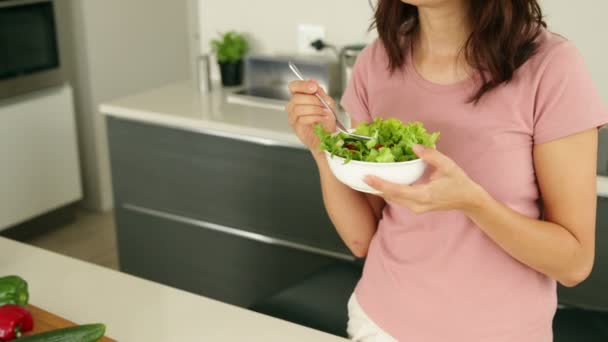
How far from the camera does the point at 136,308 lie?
127 centimetres

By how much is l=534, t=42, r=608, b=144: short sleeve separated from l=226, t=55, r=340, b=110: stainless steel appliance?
1.40 m

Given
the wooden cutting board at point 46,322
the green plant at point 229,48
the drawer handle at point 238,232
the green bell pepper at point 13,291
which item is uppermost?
the green plant at point 229,48

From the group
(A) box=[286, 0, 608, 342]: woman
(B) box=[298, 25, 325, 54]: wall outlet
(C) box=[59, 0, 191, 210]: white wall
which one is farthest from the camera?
(C) box=[59, 0, 191, 210]: white wall

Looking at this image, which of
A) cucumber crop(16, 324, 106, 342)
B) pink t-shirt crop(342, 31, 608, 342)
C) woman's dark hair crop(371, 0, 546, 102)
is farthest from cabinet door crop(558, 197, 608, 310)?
cucumber crop(16, 324, 106, 342)

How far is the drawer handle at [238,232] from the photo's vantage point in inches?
88.0

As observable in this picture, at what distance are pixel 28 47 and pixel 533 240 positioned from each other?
264 centimetres

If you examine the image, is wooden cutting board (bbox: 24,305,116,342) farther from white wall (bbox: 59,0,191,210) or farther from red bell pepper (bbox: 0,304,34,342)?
white wall (bbox: 59,0,191,210)

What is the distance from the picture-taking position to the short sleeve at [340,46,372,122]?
1300 mm

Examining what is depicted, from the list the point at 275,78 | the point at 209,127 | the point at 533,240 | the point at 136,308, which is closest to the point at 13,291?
the point at 136,308

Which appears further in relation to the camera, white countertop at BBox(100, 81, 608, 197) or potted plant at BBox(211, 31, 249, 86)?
potted plant at BBox(211, 31, 249, 86)

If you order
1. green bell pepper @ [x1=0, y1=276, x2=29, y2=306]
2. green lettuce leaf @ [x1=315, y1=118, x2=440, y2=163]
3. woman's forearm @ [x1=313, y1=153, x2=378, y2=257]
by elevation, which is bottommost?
green bell pepper @ [x1=0, y1=276, x2=29, y2=306]

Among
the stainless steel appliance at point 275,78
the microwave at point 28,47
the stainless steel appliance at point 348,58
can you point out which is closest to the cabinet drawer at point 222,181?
the stainless steel appliance at point 275,78

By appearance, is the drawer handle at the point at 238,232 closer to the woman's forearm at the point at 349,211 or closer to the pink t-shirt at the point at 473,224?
the woman's forearm at the point at 349,211

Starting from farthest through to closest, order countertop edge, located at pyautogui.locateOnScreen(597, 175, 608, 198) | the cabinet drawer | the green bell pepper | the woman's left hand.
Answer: the cabinet drawer, countertop edge, located at pyautogui.locateOnScreen(597, 175, 608, 198), the green bell pepper, the woman's left hand
